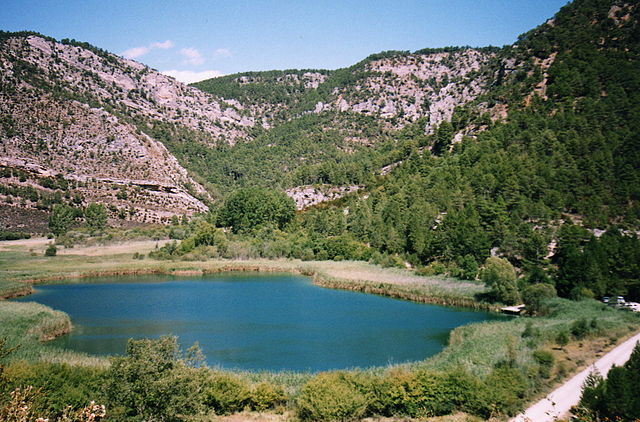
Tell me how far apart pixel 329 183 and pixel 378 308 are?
69.7 meters

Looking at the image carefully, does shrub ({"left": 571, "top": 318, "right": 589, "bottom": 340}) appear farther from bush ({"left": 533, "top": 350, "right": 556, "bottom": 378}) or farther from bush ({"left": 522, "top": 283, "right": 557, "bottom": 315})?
bush ({"left": 522, "top": 283, "right": 557, "bottom": 315})

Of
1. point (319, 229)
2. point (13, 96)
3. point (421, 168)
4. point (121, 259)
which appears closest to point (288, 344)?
point (121, 259)

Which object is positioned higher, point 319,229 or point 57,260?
point 319,229

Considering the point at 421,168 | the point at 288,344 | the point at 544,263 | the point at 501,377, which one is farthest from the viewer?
the point at 421,168

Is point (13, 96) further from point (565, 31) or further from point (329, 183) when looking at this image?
point (565, 31)

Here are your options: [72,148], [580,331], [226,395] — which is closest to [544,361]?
[580,331]

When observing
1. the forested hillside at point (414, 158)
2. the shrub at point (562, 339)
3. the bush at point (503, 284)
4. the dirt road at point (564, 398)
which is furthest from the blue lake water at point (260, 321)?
the forested hillside at point (414, 158)

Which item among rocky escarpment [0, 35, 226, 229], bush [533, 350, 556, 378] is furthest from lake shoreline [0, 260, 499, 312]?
rocky escarpment [0, 35, 226, 229]

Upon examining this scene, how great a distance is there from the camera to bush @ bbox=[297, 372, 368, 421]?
707 inches

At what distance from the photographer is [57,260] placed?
64.9 m

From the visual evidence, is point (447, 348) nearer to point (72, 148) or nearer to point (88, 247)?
point (88, 247)

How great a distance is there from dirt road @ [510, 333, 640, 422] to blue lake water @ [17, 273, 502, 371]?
9.17 m

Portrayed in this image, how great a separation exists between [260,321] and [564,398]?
24.4 m

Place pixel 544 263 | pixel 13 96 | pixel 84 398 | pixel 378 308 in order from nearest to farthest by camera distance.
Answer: pixel 84 398, pixel 378 308, pixel 544 263, pixel 13 96
